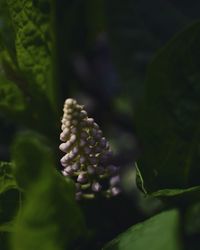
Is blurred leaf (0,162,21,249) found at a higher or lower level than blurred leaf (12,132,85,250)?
higher

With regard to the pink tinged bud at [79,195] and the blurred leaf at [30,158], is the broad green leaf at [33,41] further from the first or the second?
the blurred leaf at [30,158]

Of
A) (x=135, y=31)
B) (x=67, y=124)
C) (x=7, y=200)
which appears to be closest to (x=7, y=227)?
(x=7, y=200)

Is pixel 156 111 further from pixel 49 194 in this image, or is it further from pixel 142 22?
pixel 142 22

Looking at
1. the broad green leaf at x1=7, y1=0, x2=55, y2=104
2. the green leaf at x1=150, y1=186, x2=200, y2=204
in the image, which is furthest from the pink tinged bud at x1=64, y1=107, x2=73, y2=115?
the broad green leaf at x1=7, y1=0, x2=55, y2=104

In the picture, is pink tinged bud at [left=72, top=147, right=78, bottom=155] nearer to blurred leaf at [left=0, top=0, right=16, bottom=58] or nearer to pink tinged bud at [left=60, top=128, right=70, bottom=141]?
pink tinged bud at [left=60, top=128, right=70, bottom=141]

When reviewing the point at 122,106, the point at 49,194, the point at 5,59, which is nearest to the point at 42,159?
the point at 49,194

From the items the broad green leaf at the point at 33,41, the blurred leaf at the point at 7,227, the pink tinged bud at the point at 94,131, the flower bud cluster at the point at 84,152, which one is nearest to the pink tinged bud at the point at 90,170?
A: the flower bud cluster at the point at 84,152
